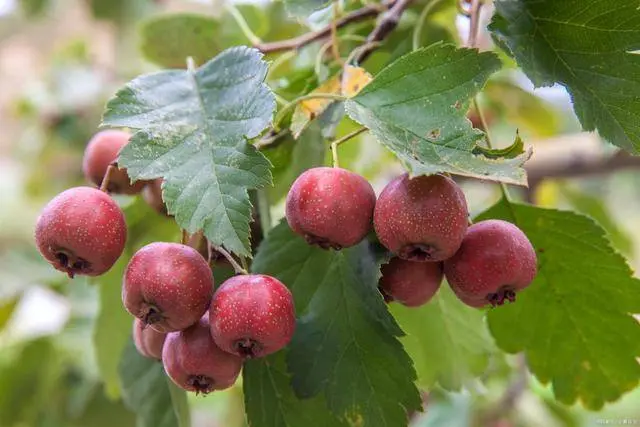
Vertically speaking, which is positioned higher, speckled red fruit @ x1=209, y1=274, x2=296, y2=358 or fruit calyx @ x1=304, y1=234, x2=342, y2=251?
fruit calyx @ x1=304, y1=234, x2=342, y2=251

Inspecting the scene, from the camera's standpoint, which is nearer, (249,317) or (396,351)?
(249,317)

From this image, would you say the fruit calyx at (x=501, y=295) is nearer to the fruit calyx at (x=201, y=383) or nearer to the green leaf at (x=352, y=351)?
the green leaf at (x=352, y=351)

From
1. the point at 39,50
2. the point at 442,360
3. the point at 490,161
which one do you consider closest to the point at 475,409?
the point at 442,360

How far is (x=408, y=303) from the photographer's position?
65 centimetres

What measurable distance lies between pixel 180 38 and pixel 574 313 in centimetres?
75

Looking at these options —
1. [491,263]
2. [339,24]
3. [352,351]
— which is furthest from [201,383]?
[339,24]

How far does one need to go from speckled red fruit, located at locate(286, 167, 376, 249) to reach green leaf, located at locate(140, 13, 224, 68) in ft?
2.03

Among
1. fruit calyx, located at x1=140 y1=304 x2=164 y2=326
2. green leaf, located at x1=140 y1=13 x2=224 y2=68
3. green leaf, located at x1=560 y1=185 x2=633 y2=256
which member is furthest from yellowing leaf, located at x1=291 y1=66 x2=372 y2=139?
green leaf, located at x1=560 y1=185 x2=633 y2=256

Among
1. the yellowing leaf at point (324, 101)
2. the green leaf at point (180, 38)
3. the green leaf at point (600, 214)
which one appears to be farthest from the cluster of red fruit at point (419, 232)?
the green leaf at point (600, 214)

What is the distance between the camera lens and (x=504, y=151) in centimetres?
60

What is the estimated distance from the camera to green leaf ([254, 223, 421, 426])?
0.68 m

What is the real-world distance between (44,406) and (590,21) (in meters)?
1.35

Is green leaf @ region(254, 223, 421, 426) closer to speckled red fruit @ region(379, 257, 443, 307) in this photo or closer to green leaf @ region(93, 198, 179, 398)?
speckled red fruit @ region(379, 257, 443, 307)

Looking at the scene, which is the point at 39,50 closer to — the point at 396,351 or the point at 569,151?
the point at 569,151
